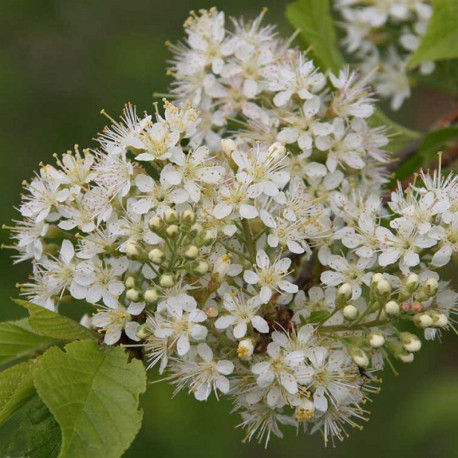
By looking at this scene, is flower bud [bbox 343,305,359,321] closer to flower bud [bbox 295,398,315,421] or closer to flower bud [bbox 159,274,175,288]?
flower bud [bbox 295,398,315,421]

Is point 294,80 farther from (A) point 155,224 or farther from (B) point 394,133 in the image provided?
(A) point 155,224

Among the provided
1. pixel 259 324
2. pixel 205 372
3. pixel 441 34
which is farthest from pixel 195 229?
pixel 441 34

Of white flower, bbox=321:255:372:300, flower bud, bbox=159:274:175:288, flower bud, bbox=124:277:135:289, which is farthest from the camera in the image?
white flower, bbox=321:255:372:300

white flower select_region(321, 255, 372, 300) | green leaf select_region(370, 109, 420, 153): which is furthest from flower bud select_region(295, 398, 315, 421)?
green leaf select_region(370, 109, 420, 153)

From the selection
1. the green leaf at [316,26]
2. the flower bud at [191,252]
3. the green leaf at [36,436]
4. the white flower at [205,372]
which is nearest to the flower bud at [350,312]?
the white flower at [205,372]

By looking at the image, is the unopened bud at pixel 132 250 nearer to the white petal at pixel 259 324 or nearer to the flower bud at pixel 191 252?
the flower bud at pixel 191 252

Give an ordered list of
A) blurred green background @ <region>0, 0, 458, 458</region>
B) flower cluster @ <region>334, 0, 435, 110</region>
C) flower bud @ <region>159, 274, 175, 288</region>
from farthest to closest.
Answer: blurred green background @ <region>0, 0, 458, 458</region> < flower cluster @ <region>334, 0, 435, 110</region> < flower bud @ <region>159, 274, 175, 288</region>
